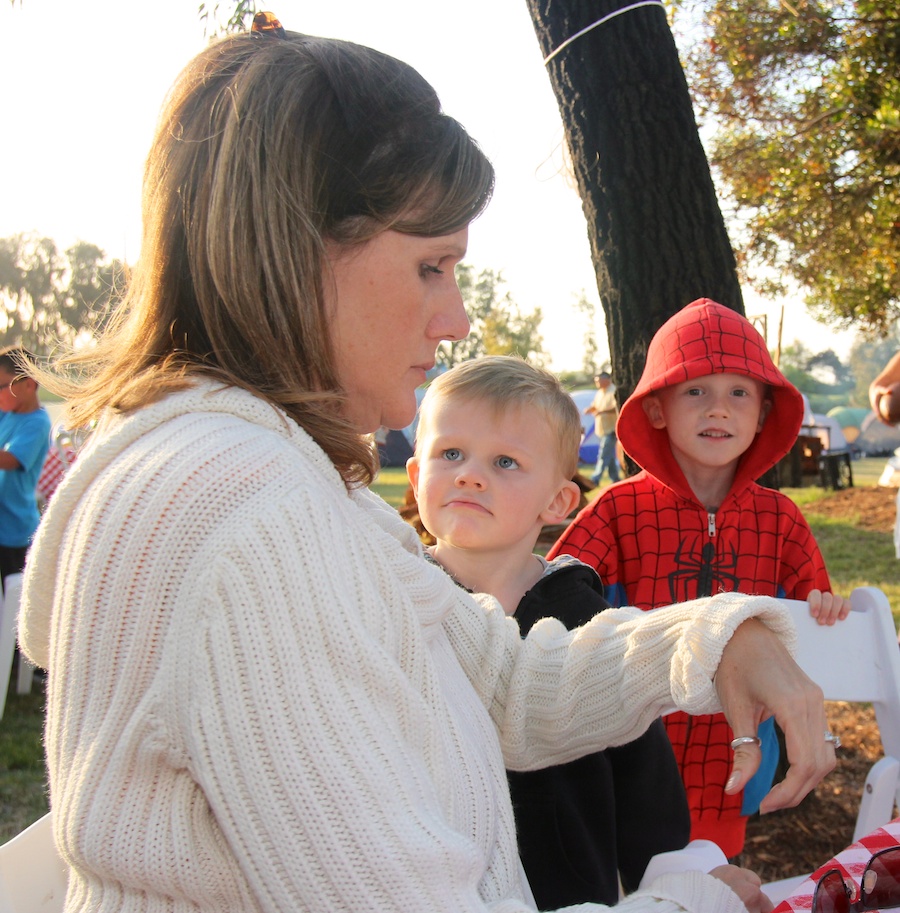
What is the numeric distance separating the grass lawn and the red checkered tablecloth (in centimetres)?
339

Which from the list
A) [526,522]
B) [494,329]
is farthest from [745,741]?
[494,329]

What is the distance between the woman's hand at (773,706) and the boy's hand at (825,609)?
115 centimetres

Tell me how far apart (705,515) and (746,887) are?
1.67 meters

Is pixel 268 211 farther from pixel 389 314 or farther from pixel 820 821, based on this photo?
pixel 820 821

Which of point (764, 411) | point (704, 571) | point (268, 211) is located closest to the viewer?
point (268, 211)

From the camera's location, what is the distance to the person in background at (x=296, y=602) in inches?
36.9

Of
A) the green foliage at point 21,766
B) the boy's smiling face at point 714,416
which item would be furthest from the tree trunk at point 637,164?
the green foliage at point 21,766

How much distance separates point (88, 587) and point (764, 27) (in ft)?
37.2

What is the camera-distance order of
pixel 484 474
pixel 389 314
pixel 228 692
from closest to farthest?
pixel 228 692
pixel 389 314
pixel 484 474

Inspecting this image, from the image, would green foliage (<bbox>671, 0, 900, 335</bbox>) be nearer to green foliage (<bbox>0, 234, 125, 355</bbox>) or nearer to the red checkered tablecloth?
the red checkered tablecloth

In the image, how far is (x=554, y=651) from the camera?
158cm

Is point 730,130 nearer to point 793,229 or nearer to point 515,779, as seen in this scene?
point 793,229

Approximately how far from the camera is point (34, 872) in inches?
58.4

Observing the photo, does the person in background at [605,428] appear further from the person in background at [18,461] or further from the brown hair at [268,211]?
the brown hair at [268,211]
